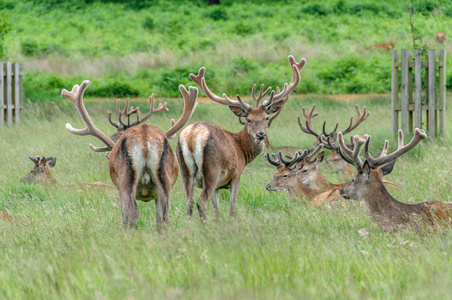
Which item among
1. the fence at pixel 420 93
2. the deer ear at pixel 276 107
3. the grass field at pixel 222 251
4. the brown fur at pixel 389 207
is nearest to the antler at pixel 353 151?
the brown fur at pixel 389 207

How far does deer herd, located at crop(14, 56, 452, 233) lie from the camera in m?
5.24

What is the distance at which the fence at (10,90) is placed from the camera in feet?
49.8

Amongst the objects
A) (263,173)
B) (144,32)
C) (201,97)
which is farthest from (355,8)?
(263,173)

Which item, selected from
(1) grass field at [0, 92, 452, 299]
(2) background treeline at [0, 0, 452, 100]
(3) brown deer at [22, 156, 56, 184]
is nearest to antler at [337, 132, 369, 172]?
(1) grass field at [0, 92, 452, 299]

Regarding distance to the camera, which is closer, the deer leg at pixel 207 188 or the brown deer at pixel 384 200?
the brown deer at pixel 384 200

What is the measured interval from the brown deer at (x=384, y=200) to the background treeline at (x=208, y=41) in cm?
1400

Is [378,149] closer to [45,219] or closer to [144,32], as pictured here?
[45,219]

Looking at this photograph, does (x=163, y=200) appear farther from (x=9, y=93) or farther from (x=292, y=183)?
(x=9, y=93)

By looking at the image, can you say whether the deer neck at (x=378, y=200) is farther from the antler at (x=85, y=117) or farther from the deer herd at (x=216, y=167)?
the antler at (x=85, y=117)

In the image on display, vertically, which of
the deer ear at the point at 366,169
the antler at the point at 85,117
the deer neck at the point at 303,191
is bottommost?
the deer neck at the point at 303,191

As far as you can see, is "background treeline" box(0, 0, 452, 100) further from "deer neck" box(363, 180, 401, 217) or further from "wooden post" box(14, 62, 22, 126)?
"deer neck" box(363, 180, 401, 217)

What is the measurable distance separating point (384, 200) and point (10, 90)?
453 inches

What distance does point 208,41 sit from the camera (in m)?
28.3

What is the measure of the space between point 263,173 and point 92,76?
14757 mm
